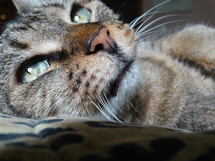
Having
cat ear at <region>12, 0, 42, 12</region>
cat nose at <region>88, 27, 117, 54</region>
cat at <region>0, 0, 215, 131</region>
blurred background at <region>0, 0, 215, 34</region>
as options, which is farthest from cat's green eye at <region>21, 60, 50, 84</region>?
blurred background at <region>0, 0, 215, 34</region>

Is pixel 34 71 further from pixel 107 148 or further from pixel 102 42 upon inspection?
pixel 107 148

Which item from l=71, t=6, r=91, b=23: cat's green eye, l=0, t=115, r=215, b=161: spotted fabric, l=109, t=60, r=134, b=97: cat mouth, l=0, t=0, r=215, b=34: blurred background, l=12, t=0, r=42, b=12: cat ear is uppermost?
l=0, t=0, r=215, b=34: blurred background

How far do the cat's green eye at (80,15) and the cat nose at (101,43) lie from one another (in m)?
0.34

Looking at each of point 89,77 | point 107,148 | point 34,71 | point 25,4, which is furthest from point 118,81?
point 25,4

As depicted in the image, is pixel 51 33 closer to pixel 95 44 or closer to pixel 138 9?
pixel 95 44

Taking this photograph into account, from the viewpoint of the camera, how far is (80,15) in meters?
1.07

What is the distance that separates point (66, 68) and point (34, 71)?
0.57ft

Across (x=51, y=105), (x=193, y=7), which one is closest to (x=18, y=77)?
(x=51, y=105)

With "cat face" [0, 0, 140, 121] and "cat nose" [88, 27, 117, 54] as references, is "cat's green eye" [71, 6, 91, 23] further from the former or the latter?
"cat nose" [88, 27, 117, 54]

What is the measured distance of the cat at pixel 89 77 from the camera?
71 cm

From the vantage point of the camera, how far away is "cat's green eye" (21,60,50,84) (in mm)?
842

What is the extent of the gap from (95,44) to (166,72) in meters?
0.50

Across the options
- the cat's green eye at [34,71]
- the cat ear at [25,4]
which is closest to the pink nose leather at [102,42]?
the cat's green eye at [34,71]

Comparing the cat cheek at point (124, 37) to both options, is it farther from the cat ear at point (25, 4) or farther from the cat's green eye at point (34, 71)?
the cat ear at point (25, 4)
